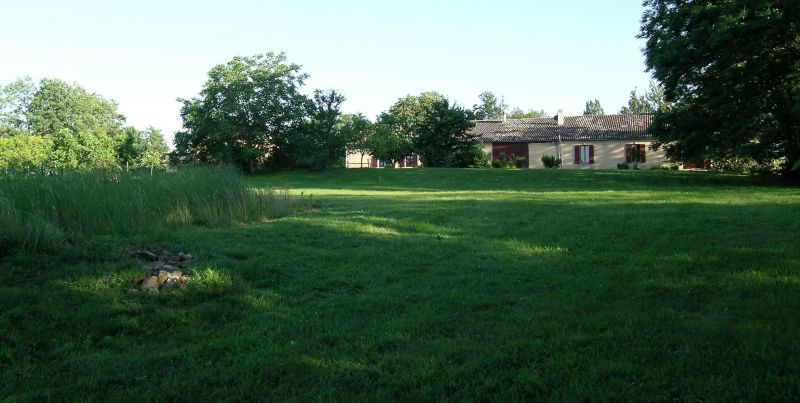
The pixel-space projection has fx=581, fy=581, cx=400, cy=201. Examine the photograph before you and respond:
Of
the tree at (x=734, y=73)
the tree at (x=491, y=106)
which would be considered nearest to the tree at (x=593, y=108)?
the tree at (x=491, y=106)

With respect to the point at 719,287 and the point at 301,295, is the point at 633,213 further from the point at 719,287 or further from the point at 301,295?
the point at 301,295

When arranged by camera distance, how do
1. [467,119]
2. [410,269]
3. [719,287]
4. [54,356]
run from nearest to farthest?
[54,356] → [719,287] → [410,269] → [467,119]

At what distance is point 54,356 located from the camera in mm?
4457

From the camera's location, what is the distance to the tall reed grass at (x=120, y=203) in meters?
7.15

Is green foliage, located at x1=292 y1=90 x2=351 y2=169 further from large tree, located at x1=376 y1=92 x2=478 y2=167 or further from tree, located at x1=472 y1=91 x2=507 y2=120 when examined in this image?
tree, located at x1=472 y1=91 x2=507 y2=120

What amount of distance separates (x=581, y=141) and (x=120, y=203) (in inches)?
1827

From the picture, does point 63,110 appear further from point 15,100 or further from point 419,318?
point 419,318

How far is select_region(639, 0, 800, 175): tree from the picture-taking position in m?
20.9

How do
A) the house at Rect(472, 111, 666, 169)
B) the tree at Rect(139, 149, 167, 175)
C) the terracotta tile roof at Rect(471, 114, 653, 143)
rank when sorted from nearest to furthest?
1. the tree at Rect(139, 149, 167, 175)
2. the house at Rect(472, 111, 666, 169)
3. the terracotta tile roof at Rect(471, 114, 653, 143)

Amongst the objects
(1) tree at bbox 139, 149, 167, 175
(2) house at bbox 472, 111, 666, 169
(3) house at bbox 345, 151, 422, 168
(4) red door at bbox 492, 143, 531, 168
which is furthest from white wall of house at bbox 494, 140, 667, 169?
(1) tree at bbox 139, 149, 167, 175

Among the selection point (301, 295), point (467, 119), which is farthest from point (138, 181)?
point (467, 119)

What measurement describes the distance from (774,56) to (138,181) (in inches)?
925

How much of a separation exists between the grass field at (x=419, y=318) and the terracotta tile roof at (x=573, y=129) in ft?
143

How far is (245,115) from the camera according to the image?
42188 mm
